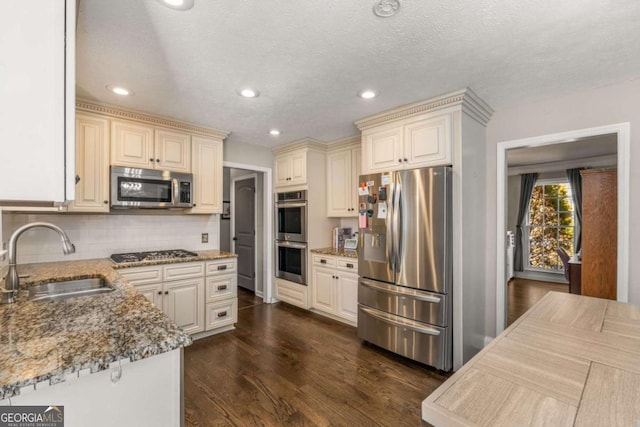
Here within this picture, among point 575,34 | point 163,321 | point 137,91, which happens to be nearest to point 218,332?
point 163,321

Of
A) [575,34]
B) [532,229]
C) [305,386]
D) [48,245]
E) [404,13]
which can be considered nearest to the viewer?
[404,13]

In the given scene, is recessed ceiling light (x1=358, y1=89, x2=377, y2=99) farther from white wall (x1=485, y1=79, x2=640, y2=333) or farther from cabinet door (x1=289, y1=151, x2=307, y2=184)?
cabinet door (x1=289, y1=151, x2=307, y2=184)

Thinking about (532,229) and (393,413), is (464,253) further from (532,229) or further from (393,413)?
(532,229)

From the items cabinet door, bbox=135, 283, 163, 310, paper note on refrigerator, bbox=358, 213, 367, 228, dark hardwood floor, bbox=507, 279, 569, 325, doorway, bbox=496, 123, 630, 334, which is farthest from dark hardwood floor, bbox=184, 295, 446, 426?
dark hardwood floor, bbox=507, 279, 569, 325

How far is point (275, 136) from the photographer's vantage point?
379 centimetres

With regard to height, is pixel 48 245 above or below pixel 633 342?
above

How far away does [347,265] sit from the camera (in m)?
3.42

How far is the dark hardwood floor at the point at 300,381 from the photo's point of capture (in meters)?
1.91

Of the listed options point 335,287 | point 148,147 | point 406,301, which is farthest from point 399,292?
point 148,147

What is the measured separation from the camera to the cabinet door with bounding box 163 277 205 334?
2840mm

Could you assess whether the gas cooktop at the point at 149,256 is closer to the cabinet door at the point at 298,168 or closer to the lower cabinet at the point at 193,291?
the lower cabinet at the point at 193,291

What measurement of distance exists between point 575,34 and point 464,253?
160 centimetres

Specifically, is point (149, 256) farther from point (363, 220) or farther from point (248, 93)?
point (363, 220)

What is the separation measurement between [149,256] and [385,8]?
116 inches
